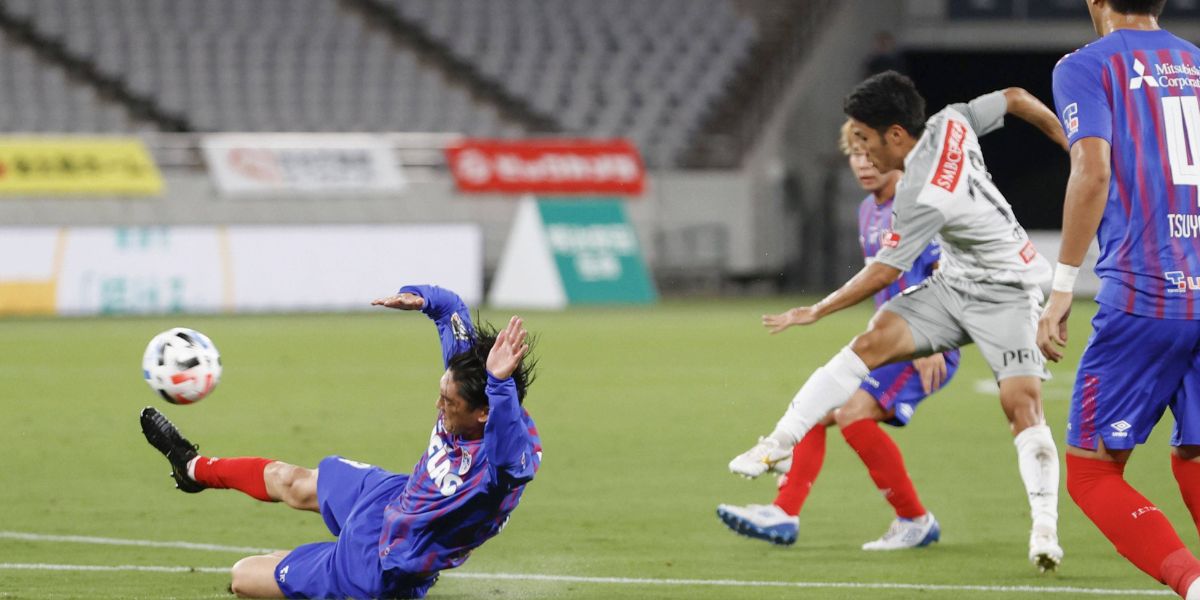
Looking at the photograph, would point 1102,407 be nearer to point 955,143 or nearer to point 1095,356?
point 1095,356

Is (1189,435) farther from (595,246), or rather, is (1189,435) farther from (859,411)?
(595,246)

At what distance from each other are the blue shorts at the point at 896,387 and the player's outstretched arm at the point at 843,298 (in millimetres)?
1110

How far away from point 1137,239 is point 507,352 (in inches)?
73.2

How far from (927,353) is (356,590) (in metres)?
2.53

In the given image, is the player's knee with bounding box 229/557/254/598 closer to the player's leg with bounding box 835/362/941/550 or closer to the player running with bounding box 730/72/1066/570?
the player running with bounding box 730/72/1066/570

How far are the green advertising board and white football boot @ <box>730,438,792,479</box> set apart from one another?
642 inches

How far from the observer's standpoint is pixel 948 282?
269 inches

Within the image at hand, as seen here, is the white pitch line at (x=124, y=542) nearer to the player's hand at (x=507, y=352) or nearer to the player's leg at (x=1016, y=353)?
the player's hand at (x=507, y=352)

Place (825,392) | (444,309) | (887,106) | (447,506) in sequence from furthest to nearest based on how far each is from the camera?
(825,392), (887,106), (444,309), (447,506)

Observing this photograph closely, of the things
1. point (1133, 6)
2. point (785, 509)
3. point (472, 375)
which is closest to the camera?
point (1133, 6)

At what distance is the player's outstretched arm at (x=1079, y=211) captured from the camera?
470 centimetres

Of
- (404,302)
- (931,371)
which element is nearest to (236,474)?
(404,302)

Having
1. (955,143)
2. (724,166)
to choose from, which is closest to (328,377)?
(955,143)

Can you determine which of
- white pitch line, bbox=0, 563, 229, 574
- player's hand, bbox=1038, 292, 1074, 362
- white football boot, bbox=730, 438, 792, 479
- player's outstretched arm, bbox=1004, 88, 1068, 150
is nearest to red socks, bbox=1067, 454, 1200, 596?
player's hand, bbox=1038, 292, 1074, 362
